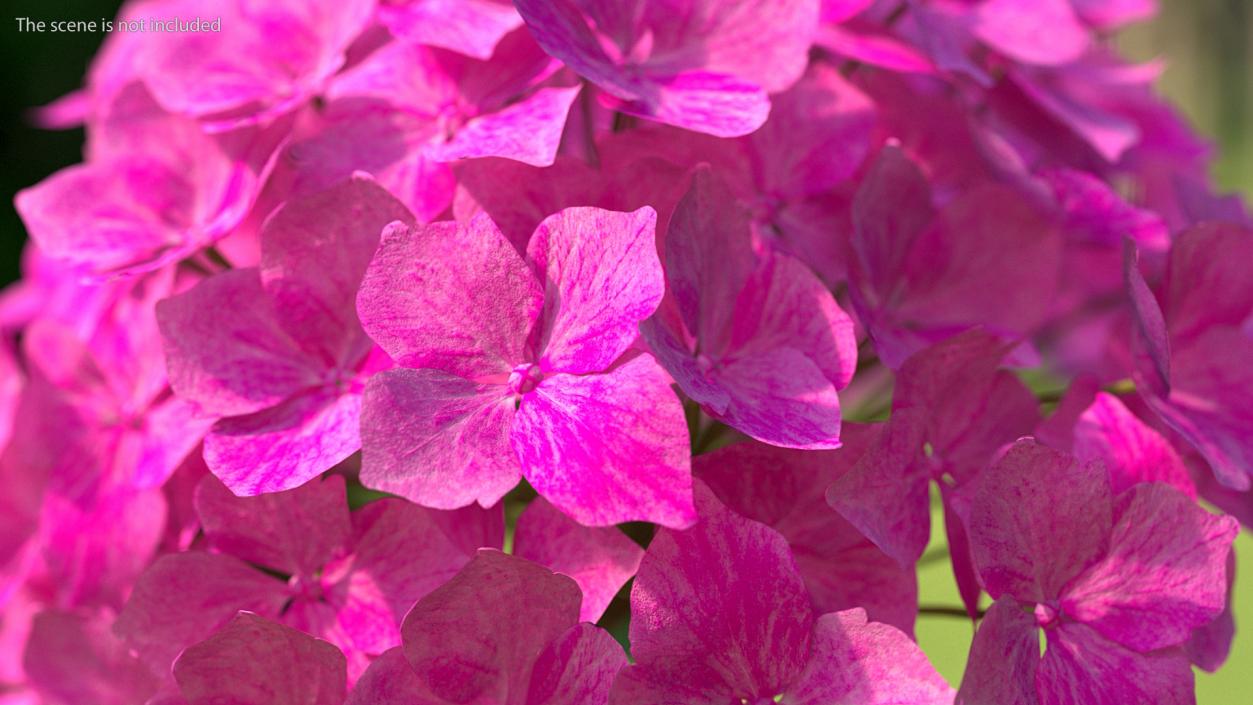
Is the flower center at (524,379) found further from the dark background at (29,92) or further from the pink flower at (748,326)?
the dark background at (29,92)

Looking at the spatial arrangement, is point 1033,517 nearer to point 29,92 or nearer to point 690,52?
point 690,52

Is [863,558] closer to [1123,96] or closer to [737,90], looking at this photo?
[737,90]

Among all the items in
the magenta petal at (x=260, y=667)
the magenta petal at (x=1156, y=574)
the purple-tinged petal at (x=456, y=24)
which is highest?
the purple-tinged petal at (x=456, y=24)

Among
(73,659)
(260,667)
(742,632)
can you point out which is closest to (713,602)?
(742,632)

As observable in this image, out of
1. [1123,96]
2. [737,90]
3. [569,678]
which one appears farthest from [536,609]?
[1123,96]

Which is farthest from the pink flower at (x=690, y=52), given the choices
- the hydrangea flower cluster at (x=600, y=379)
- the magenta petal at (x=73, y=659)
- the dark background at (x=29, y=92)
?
the dark background at (x=29, y=92)

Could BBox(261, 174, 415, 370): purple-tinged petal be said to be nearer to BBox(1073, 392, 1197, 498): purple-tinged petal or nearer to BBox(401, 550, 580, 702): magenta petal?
BBox(401, 550, 580, 702): magenta petal

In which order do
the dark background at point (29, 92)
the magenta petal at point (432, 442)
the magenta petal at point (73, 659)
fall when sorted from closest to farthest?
the magenta petal at point (432, 442) → the magenta petal at point (73, 659) → the dark background at point (29, 92)
